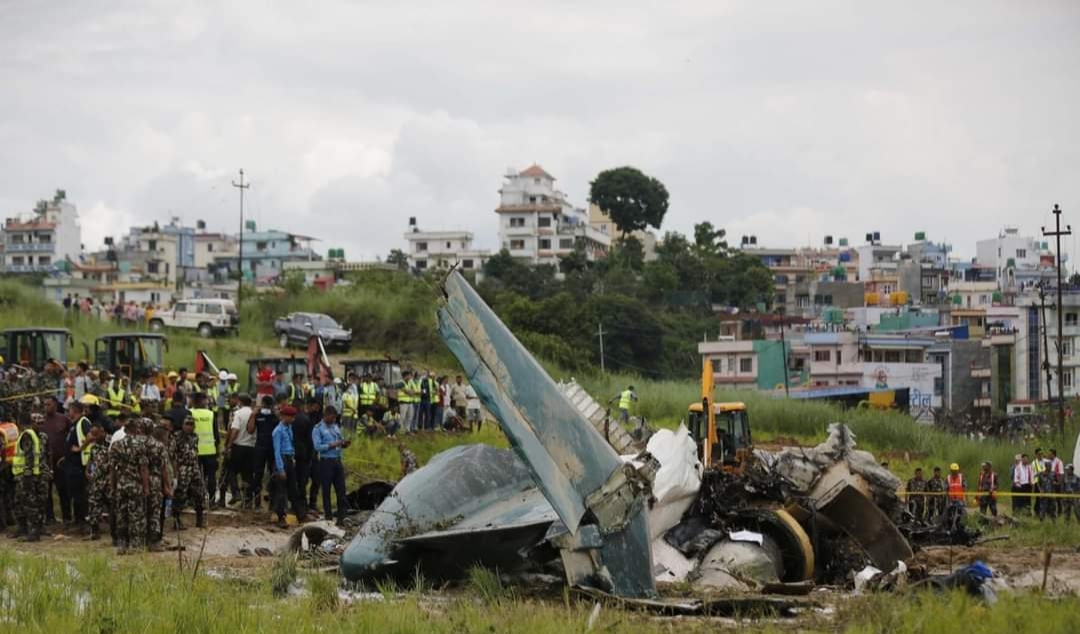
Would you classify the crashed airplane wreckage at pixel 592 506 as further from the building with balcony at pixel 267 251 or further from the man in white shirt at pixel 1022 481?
the building with balcony at pixel 267 251

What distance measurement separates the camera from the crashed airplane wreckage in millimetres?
11531

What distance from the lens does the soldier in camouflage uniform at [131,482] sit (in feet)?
49.5

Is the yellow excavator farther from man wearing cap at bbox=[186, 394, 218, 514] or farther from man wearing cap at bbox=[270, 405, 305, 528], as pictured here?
man wearing cap at bbox=[186, 394, 218, 514]

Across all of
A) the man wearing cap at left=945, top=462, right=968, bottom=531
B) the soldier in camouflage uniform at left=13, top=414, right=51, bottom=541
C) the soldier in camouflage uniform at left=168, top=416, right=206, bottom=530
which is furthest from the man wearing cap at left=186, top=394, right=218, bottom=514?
the man wearing cap at left=945, top=462, right=968, bottom=531

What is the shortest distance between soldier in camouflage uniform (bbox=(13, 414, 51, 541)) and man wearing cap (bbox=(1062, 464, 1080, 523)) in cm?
1498

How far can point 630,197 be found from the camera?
106188mm

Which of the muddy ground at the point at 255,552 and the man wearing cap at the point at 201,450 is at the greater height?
the man wearing cap at the point at 201,450

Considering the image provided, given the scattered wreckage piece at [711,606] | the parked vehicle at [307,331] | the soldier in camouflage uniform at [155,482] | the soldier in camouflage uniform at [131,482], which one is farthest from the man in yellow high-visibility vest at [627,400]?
the scattered wreckage piece at [711,606]

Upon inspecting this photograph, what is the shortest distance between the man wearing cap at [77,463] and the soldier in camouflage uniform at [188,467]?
1077 mm

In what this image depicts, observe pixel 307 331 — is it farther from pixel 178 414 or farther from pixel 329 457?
pixel 329 457

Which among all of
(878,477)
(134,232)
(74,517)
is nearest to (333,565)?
(74,517)

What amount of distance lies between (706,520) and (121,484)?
640 centimetres

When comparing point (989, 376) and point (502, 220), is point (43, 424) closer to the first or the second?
point (989, 376)

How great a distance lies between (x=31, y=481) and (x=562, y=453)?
25.8 feet
